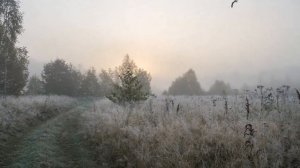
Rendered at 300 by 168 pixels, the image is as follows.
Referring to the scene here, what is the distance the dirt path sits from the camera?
10.1 metres

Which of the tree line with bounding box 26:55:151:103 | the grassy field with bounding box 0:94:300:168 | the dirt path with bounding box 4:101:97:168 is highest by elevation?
the tree line with bounding box 26:55:151:103

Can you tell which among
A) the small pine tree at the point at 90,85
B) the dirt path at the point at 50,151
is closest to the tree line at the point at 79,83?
the small pine tree at the point at 90,85

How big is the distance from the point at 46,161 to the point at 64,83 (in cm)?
4358

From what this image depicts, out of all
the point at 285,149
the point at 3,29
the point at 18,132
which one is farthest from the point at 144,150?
the point at 3,29

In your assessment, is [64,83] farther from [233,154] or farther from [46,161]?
[233,154]

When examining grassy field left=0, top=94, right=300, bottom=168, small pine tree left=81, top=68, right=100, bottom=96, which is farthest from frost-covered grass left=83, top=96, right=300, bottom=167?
small pine tree left=81, top=68, right=100, bottom=96

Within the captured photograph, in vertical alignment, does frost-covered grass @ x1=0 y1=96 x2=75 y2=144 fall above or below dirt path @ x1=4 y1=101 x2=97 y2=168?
above

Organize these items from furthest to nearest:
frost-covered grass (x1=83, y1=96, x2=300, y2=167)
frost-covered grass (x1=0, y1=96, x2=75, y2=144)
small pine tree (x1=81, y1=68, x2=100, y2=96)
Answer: small pine tree (x1=81, y1=68, x2=100, y2=96) < frost-covered grass (x1=0, y1=96, x2=75, y2=144) < frost-covered grass (x1=83, y1=96, x2=300, y2=167)

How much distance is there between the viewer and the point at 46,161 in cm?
1002

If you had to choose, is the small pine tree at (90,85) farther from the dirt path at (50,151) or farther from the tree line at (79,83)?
the dirt path at (50,151)

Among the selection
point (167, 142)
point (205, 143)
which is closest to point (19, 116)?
point (167, 142)

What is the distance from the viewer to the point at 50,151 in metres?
11.4

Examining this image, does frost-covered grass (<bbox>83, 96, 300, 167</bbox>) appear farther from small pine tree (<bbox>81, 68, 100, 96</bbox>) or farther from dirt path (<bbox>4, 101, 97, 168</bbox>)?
small pine tree (<bbox>81, 68, 100, 96</bbox>)

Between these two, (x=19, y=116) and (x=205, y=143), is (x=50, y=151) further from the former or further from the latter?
(x=19, y=116)
